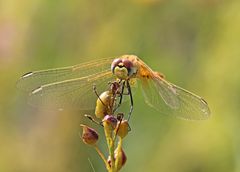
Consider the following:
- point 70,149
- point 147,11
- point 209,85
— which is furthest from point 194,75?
point 70,149

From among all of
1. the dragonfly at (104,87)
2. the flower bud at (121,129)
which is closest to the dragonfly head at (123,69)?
the dragonfly at (104,87)

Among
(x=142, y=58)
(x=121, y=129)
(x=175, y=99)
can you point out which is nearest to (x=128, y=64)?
(x=175, y=99)

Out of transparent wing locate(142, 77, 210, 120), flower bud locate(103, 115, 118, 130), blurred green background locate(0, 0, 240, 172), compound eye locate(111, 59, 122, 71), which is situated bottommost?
flower bud locate(103, 115, 118, 130)

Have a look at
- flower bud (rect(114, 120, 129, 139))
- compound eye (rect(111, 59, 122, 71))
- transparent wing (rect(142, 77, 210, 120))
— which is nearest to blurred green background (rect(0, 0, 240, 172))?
transparent wing (rect(142, 77, 210, 120))

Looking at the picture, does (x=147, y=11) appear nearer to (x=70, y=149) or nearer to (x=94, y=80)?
(x=70, y=149)

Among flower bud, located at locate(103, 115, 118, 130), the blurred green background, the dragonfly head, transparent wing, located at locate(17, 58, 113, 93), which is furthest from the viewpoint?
the blurred green background

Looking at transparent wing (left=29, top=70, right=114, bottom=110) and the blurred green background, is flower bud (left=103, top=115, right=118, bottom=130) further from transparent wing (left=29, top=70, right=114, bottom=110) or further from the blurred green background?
the blurred green background
